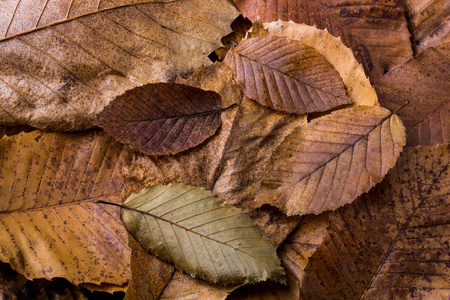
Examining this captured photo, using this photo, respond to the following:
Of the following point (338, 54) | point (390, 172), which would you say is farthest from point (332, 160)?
point (338, 54)

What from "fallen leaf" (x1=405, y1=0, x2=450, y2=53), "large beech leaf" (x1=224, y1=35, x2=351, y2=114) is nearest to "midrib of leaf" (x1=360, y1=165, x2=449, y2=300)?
"large beech leaf" (x1=224, y1=35, x2=351, y2=114)

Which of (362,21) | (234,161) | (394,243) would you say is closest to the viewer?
(394,243)

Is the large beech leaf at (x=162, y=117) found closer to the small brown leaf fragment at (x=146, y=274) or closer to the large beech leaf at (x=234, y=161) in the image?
the large beech leaf at (x=234, y=161)

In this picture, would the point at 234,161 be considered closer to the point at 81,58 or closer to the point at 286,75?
the point at 286,75

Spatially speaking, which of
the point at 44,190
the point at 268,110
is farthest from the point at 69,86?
the point at 268,110

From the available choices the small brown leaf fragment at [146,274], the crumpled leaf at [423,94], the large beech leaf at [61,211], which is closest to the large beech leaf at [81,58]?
the large beech leaf at [61,211]

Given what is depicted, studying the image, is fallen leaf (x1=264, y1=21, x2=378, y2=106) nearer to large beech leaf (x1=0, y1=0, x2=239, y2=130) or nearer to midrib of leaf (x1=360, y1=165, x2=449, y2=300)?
midrib of leaf (x1=360, y1=165, x2=449, y2=300)
